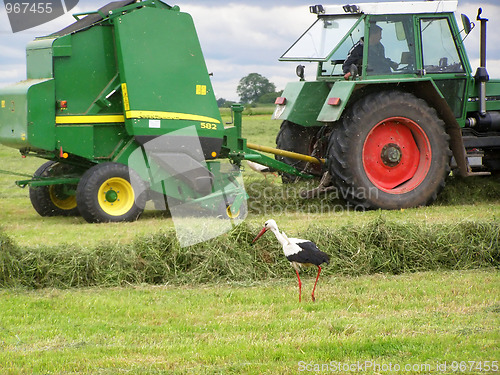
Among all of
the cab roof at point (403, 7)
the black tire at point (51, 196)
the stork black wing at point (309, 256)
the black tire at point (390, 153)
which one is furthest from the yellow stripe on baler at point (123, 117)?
the stork black wing at point (309, 256)

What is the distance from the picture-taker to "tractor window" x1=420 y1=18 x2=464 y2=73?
10.2m

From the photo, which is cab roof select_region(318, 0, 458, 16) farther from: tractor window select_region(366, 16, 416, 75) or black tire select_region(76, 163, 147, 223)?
black tire select_region(76, 163, 147, 223)

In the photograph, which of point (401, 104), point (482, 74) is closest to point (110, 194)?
point (401, 104)

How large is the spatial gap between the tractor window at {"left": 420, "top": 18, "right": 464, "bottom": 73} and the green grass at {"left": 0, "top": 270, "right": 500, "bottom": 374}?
4285mm

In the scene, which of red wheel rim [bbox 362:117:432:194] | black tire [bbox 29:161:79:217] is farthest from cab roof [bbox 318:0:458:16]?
black tire [bbox 29:161:79:217]

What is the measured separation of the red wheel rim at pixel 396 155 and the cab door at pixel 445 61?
2.50ft

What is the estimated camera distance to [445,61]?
34.0 feet

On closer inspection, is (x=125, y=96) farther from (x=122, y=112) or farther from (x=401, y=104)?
(x=401, y=104)

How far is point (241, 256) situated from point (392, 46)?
4.57 metres

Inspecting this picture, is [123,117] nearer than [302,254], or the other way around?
[302,254]

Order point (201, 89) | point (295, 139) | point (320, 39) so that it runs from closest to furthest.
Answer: point (201, 89) < point (320, 39) < point (295, 139)

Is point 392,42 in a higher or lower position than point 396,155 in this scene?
higher

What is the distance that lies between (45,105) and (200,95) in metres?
1.94

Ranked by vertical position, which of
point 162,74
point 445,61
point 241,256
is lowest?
point 241,256
